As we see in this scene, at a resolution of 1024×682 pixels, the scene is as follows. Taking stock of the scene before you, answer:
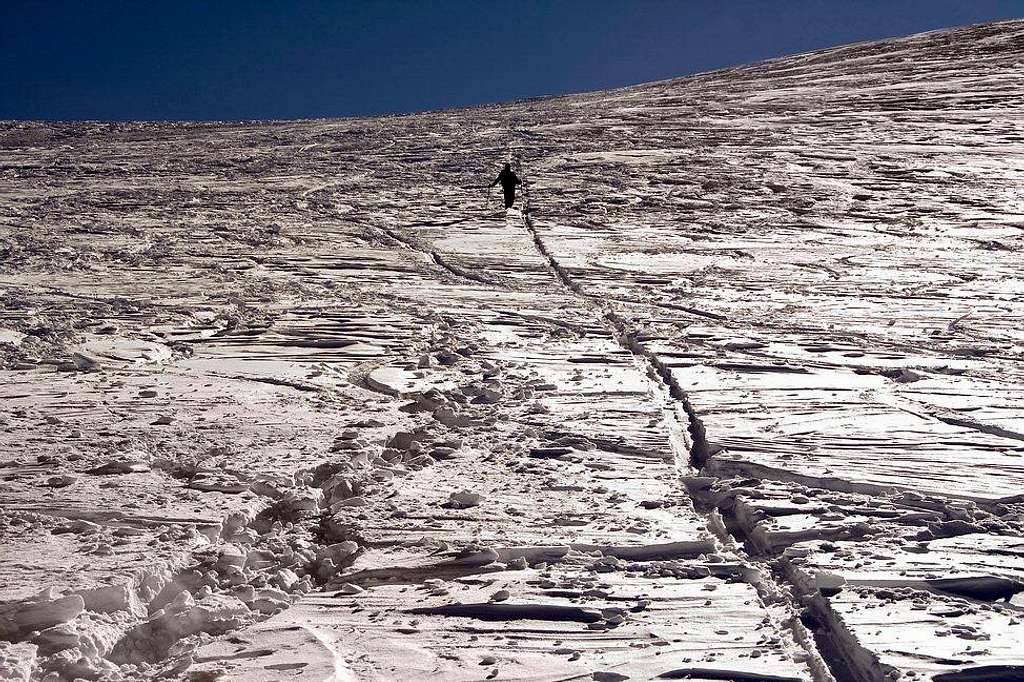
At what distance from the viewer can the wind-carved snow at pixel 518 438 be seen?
2.77m

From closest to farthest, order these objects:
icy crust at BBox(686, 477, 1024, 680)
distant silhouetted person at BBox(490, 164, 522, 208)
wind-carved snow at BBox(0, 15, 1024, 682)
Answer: icy crust at BBox(686, 477, 1024, 680)
wind-carved snow at BBox(0, 15, 1024, 682)
distant silhouetted person at BBox(490, 164, 522, 208)

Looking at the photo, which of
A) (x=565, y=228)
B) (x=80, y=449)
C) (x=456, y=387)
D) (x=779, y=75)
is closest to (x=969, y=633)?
(x=456, y=387)

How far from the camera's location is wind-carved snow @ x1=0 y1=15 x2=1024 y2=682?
9.09 ft

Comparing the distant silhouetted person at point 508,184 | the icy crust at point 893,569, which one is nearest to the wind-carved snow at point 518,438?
the icy crust at point 893,569

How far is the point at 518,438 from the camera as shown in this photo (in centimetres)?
434

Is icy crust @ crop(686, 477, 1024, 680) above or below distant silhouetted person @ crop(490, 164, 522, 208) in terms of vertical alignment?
below

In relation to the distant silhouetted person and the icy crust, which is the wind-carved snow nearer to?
the icy crust

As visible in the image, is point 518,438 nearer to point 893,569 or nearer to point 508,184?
point 893,569

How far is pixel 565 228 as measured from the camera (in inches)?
391

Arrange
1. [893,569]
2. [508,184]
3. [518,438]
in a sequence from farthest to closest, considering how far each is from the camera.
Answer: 1. [508,184]
2. [518,438]
3. [893,569]

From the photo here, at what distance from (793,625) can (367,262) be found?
6.16 metres

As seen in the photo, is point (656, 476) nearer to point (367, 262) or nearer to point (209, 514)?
point (209, 514)

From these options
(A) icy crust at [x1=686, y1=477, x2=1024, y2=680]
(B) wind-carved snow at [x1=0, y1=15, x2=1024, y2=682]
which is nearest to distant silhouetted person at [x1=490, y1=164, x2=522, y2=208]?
(B) wind-carved snow at [x1=0, y1=15, x2=1024, y2=682]

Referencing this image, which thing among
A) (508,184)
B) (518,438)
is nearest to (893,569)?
(518,438)
